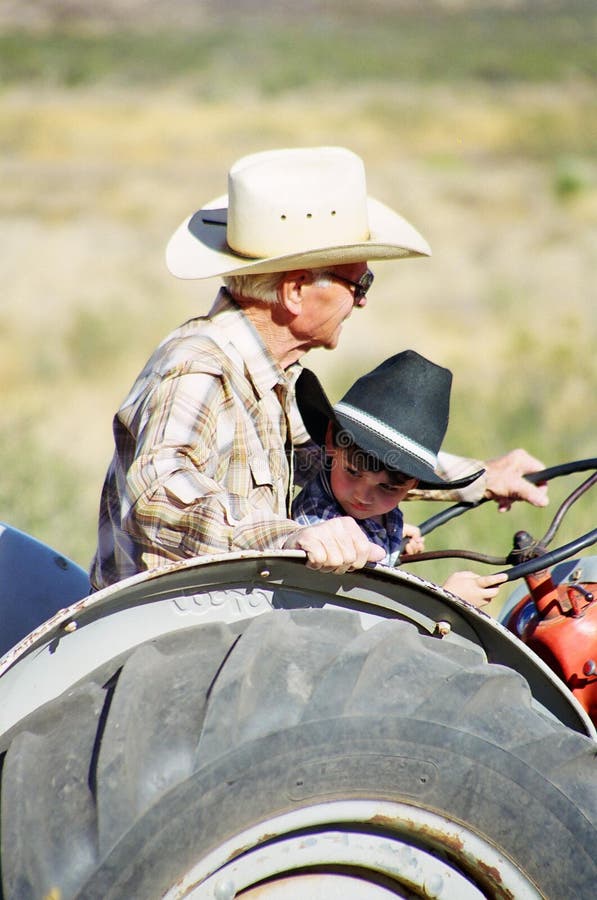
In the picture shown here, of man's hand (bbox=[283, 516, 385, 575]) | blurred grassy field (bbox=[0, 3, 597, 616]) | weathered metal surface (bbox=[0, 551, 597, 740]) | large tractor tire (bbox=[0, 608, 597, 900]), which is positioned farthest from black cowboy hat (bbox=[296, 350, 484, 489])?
blurred grassy field (bbox=[0, 3, 597, 616])

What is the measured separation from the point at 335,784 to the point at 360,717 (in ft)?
0.43

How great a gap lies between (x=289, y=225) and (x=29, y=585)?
1.25m

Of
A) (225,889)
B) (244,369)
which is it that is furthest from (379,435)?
(225,889)

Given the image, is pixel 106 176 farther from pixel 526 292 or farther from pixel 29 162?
pixel 526 292

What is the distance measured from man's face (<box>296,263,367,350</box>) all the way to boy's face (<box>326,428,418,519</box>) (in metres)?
0.31

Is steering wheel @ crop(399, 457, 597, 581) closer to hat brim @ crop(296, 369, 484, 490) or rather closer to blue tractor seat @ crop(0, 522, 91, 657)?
hat brim @ crop(296, 369, 484, 490)

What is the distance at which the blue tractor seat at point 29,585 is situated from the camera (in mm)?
3287

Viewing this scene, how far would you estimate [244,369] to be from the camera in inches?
122

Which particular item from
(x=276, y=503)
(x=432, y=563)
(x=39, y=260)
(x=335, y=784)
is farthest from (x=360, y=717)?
(x=39, y=260)

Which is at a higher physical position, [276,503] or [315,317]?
[315,317]

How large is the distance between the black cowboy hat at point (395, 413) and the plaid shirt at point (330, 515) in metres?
0.15

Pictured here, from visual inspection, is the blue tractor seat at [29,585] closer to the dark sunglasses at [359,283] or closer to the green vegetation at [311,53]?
the dark sunglasses at [359,283]

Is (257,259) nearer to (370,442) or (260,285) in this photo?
(260,285)

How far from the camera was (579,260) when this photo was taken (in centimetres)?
1991
